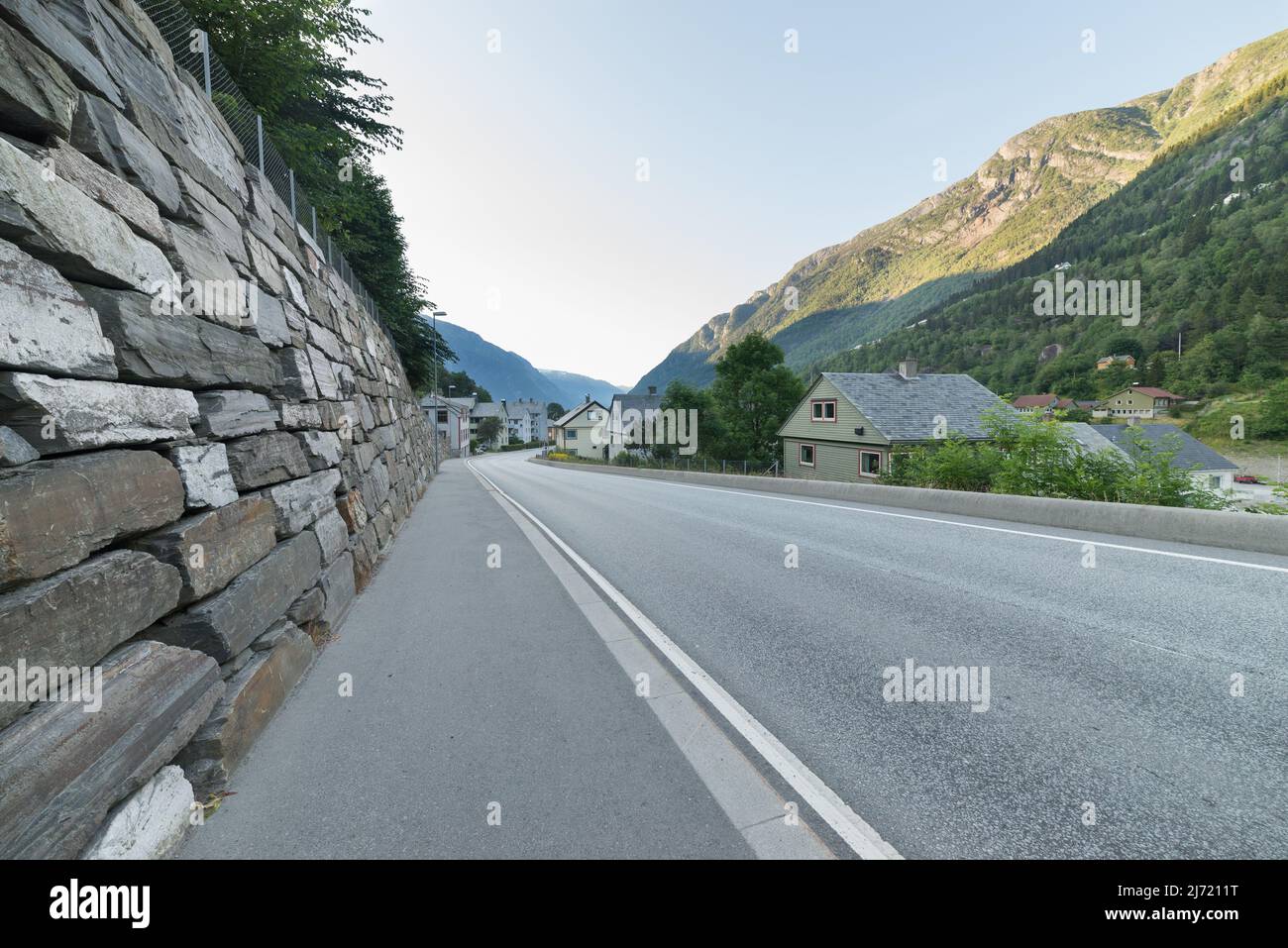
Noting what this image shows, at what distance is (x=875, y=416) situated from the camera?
1099 inches

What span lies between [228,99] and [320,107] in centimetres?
1118

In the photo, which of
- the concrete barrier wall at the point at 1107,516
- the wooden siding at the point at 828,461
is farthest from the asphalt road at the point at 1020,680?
the wooden siding at the point at 828,461

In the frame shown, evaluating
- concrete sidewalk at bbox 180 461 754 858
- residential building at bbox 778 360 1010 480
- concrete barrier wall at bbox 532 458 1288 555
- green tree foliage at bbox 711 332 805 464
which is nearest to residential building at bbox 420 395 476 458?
green tree foliage at bbox 711 332 805 464

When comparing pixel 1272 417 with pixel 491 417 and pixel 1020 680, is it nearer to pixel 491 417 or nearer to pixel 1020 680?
pixel 1020 680

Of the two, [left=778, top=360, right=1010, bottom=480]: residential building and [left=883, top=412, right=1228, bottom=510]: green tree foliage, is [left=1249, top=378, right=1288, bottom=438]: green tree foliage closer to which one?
[left=778, top=360, right=1010, bottom=480]: residential building

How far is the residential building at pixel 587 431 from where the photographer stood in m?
68.9

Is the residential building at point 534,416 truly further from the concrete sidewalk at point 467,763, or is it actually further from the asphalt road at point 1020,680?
the concrete sidewalk at point 467,763

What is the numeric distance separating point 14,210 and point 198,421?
4.24 ft

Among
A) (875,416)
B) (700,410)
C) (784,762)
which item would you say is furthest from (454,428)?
(784,762)

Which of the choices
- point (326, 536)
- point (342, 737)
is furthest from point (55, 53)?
point (342, 737)

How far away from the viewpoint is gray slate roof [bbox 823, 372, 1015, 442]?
2742cm

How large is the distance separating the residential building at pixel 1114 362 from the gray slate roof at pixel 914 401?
3561 inches

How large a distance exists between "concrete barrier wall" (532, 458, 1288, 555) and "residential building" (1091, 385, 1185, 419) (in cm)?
10085
